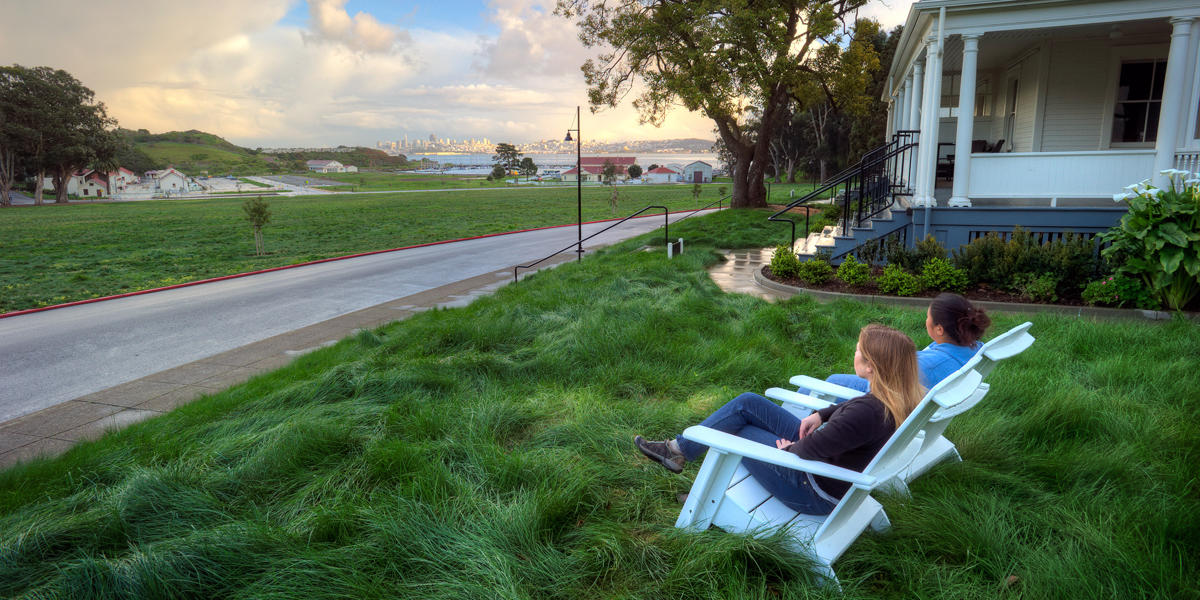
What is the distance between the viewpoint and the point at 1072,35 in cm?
1096

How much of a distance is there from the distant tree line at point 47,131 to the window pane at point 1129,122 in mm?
79503

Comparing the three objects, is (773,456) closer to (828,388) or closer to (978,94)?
(828,388)

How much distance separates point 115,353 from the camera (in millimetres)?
8062

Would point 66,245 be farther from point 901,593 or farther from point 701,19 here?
point 901,593

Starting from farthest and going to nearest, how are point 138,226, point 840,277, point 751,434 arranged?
1. point 138,226
2. point 840,277
3. point 751,434

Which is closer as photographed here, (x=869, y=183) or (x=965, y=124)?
(x=965, y=124)

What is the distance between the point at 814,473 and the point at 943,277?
744cm

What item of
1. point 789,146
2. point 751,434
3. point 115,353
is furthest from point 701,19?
point 789,146

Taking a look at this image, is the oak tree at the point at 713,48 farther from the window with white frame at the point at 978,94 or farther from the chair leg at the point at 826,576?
the chair leg at the point at 826,576

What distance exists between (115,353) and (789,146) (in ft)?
251

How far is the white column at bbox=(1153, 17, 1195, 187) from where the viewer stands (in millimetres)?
9164

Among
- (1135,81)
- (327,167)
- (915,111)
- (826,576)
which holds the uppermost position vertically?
(327,167)

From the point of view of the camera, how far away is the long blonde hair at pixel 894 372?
2752 mm

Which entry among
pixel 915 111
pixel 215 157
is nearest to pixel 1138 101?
pixel 915 111
